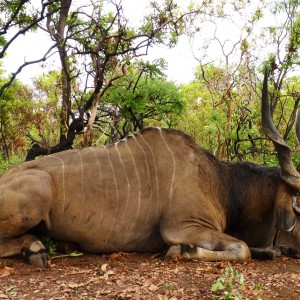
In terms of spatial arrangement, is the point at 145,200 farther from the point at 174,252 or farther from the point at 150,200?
the point at 174,252

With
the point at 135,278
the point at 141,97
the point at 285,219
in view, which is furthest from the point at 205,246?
the point at 141,97

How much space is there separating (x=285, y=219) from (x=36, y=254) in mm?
2170

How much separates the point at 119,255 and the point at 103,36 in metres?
4.67

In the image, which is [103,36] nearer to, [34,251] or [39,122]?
[39,122]

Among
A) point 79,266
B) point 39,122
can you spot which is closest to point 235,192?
point 79,266

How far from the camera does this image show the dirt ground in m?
2.84

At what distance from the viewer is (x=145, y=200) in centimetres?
432

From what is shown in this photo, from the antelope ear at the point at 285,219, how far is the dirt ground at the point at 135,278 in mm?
288

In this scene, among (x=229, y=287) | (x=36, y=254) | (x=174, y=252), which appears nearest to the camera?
(x=229, y=287)

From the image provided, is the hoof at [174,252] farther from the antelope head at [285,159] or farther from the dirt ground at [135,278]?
the antelope head at [285,159]

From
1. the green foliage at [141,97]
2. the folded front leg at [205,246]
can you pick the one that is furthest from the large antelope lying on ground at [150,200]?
the green foliage at [141,97]

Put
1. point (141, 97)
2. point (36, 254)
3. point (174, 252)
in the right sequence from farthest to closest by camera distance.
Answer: point (141, 97), point (174, 252), point (36, 254)

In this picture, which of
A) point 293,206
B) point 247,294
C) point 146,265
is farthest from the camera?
point 293,206

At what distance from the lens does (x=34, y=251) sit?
3865 millimetres
